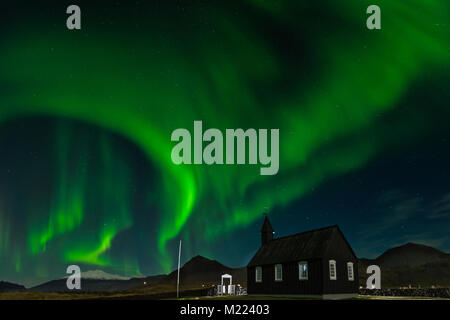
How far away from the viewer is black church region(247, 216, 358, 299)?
3788 cm

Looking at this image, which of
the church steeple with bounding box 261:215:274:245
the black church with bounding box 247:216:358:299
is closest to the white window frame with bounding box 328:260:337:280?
the black church with bounding box 247:216:358:299

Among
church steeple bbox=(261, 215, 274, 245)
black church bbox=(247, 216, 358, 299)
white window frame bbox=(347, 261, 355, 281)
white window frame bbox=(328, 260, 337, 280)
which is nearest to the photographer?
black church bbox=(247, 216, 358, 299)

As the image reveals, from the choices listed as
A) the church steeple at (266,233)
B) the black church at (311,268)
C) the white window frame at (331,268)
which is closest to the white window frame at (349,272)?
the black church at (311,268)

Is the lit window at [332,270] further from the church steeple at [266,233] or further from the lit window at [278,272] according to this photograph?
the church steeple at [266,233]

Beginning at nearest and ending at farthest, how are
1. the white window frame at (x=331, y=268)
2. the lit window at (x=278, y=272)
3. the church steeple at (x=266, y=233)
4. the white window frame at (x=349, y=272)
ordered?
the white window frame at (x=331, y=268) → the white window frame at (x=349, y=272) → the lit window at (x=278, y=272) → the church steeple at (x=266, y=233)

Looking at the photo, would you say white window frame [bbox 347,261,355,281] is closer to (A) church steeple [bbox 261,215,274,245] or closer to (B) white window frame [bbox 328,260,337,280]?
(B) white window frame [bbox 328,260,337,280]

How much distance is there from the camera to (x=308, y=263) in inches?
1535

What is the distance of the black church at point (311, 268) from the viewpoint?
37875 millimetres

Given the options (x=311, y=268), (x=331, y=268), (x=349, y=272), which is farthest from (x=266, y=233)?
(x=331, y=268)

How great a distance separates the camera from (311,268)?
38531 millimetres
